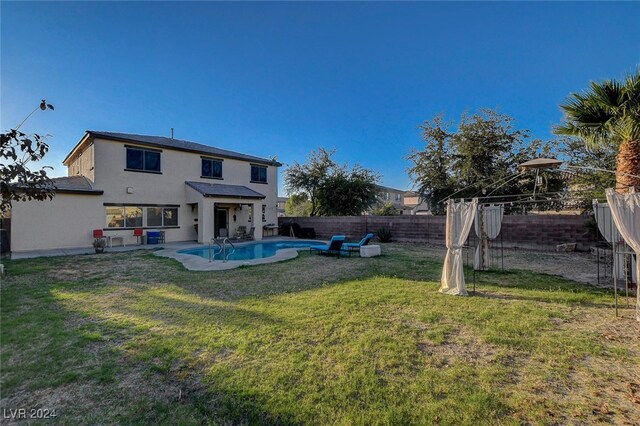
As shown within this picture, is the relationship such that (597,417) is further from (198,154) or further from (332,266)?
(198,154)

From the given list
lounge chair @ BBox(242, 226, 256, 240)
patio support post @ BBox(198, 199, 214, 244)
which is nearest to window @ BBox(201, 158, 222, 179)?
patio support post @ BBox(198, 199, 214, 244)

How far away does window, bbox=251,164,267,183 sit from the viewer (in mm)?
23812

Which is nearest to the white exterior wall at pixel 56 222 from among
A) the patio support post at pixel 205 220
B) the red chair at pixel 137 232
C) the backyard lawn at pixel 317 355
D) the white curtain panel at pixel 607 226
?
the red chair at pixel 137 232

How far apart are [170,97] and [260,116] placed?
6778mm

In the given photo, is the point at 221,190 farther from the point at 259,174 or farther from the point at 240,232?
the point at 259,174

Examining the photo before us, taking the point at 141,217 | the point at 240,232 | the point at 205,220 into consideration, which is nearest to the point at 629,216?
the point at 205,220

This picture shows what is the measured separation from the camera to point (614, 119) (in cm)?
780

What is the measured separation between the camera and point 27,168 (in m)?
5.26

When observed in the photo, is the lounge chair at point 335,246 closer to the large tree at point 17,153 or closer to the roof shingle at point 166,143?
the large tree at point 17,153

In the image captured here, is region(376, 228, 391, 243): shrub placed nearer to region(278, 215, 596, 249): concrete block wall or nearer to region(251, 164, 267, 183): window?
region(278, 215, 596, 249): concrete block wall

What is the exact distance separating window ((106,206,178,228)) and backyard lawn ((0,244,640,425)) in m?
10.3

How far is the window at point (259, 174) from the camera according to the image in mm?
23812

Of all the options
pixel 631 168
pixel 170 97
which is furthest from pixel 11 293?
pixel 631 168

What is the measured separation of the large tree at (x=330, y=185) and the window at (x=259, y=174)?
5.18 m
